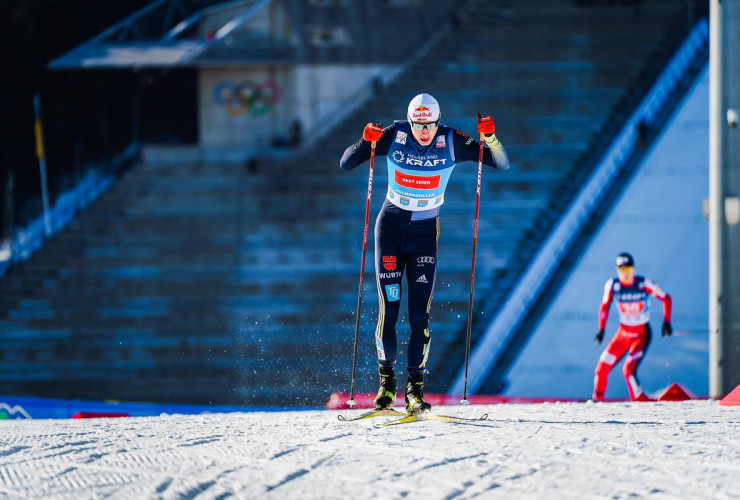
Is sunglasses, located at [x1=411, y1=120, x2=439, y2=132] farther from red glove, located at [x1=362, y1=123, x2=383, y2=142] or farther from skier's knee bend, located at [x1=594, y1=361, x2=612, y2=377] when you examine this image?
skier's knee bend, located at [x1=594, y1=361, x2=612, y2=377]

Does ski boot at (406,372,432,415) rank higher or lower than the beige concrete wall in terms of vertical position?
lower

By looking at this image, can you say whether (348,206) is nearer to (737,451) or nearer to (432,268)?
(432,268)

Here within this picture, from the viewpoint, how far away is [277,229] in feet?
46.7

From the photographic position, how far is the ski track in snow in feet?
11.4

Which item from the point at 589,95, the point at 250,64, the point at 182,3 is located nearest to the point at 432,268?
the point at 589,95

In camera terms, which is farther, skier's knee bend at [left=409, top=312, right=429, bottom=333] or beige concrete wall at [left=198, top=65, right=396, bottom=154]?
beige concrete wall at [left=198, top=65, right=396, bottom=154]

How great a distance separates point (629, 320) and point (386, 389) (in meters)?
4.45

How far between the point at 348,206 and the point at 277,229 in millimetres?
1022

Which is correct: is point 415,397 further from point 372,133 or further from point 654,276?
point 654,276

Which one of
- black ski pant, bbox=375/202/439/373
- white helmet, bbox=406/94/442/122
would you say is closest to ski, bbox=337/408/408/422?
black ski pant, bbox=375/202/439/373

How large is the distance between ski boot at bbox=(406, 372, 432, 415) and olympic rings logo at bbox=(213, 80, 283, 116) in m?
12.2

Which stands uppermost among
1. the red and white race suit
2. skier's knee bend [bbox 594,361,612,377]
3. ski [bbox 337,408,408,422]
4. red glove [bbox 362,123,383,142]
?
red glove [bbox 362,123,383,142]

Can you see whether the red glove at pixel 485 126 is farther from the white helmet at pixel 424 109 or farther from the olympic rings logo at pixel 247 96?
the olympic rings logo at pixel 247 96

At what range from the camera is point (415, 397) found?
5414 millimetres
